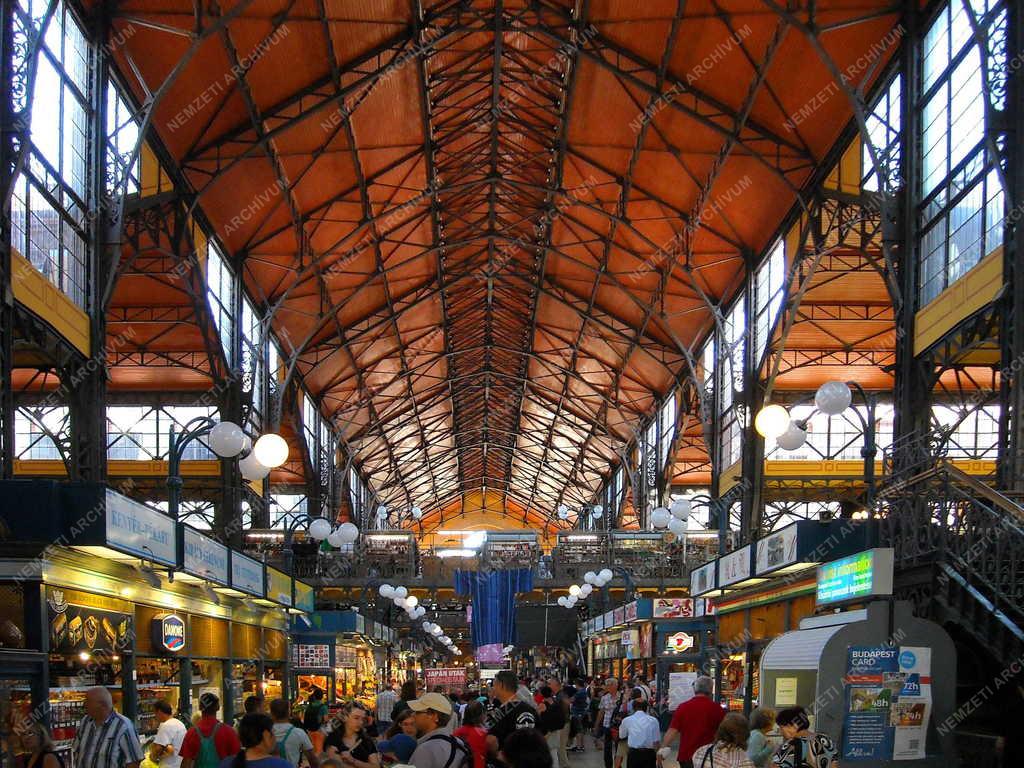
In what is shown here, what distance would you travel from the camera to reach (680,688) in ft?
80.7

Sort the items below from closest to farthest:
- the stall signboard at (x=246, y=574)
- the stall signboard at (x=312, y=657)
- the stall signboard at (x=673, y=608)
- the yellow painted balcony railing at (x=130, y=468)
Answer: the stall signboard at (x=246, y=574) < the stall signboard at (x=673, y=608) < the stall signboard at (x=312, y=657) < the yellow painted balcony railing at (x=130, y=468)

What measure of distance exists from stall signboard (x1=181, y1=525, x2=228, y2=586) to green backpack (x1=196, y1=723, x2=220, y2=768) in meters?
7.17

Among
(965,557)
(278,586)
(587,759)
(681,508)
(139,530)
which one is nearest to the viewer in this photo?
(965,557)

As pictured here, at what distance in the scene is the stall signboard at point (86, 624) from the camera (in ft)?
43.8

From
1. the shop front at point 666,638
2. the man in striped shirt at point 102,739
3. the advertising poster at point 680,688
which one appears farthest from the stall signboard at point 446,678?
the man in striped shirt at point 102,739

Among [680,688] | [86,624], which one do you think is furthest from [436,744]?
[680,688]

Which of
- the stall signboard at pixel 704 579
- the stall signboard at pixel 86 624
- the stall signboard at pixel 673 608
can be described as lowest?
the stall signboard at pixel 673 608

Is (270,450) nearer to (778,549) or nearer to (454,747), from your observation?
(454,747)

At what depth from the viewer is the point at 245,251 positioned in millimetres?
34000

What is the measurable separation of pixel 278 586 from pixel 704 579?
934cm

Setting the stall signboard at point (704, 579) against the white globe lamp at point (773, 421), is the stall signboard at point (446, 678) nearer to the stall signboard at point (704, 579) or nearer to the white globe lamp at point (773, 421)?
the stall signboard at point (704, 579)

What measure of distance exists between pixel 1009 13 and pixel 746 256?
1636cm

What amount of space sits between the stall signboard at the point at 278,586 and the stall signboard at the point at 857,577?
13728 millimetres

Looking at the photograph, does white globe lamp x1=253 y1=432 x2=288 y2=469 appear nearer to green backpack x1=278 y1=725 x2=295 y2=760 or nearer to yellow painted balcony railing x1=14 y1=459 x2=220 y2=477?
green backpack x1=278 y1=725 x2=295 y2=760
